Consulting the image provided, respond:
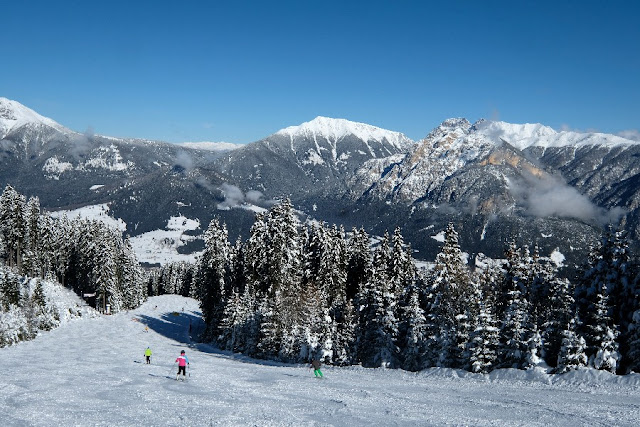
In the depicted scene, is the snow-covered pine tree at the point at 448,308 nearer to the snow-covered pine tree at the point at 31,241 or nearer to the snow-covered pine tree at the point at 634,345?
the snow-covered pine tree at the point at 634,345

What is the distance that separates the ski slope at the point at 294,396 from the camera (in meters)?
20.2

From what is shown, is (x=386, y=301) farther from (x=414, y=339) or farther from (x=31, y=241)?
(x=31, y=241)

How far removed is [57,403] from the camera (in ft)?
75.5

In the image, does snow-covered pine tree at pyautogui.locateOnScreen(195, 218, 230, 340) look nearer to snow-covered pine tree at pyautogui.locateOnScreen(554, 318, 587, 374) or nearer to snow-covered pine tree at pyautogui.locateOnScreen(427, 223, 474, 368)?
snow-covered pine tree at pyautogui.locateOnScreen(427, 223, 474, 368)

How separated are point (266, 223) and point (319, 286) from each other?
1039cm

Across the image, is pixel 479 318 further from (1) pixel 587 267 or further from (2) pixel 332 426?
(2) pixel 332 426

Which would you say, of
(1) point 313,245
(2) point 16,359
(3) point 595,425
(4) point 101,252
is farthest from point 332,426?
(4) point 101,252

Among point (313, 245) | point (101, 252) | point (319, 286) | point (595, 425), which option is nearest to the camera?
point (595, 425)

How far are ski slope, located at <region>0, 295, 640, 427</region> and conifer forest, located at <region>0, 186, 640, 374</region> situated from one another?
3.40 m

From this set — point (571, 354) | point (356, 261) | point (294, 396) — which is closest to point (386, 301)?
point (571, 354)

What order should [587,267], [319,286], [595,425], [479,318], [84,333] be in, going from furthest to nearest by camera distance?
[84,333] → [319,286] → [587,267] → [479,318] → [595,425]

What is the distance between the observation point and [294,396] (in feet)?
86.1

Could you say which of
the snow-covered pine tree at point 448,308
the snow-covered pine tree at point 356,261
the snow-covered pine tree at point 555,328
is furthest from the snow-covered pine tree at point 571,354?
the snow-covered pine tree at point 356,261

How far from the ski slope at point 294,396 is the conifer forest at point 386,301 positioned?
3.40 m
